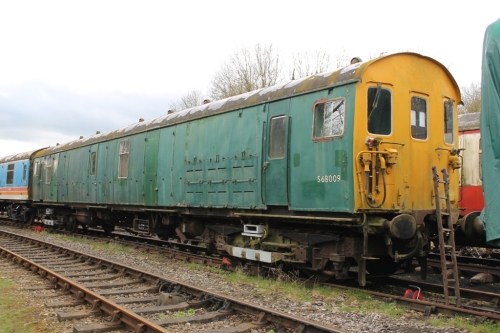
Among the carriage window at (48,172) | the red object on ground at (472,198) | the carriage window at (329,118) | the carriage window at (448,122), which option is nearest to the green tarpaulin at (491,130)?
the carriage window at (329,118)

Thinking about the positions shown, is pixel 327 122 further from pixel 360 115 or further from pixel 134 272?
pixel 134 272

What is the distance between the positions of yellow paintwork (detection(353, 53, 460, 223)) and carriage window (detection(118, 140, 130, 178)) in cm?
866

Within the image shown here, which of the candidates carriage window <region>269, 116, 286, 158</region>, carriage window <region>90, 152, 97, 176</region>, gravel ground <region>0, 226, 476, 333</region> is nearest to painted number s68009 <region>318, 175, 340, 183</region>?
carriage window <region>269, 116, 286, 158</region>

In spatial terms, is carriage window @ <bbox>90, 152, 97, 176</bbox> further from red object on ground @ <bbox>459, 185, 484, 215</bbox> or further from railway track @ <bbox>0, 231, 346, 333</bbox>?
red object on ground @ <bbox>459, 185, 484, 215</bbox>

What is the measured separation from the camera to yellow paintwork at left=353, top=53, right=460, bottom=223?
7.25 m

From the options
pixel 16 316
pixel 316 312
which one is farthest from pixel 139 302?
pixel 316 312

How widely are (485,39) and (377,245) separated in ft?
11.2

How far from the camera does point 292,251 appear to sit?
8250mm

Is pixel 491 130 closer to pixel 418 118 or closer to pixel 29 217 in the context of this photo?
pixel 418 118

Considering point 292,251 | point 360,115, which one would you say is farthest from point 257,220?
point 360,115

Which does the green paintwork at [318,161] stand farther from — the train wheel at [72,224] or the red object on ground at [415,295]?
the train wheel at [72,224]

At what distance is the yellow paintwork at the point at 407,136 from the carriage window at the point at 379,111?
0.08m

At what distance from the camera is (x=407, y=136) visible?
770 cm

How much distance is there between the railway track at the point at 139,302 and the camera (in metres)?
5.71
